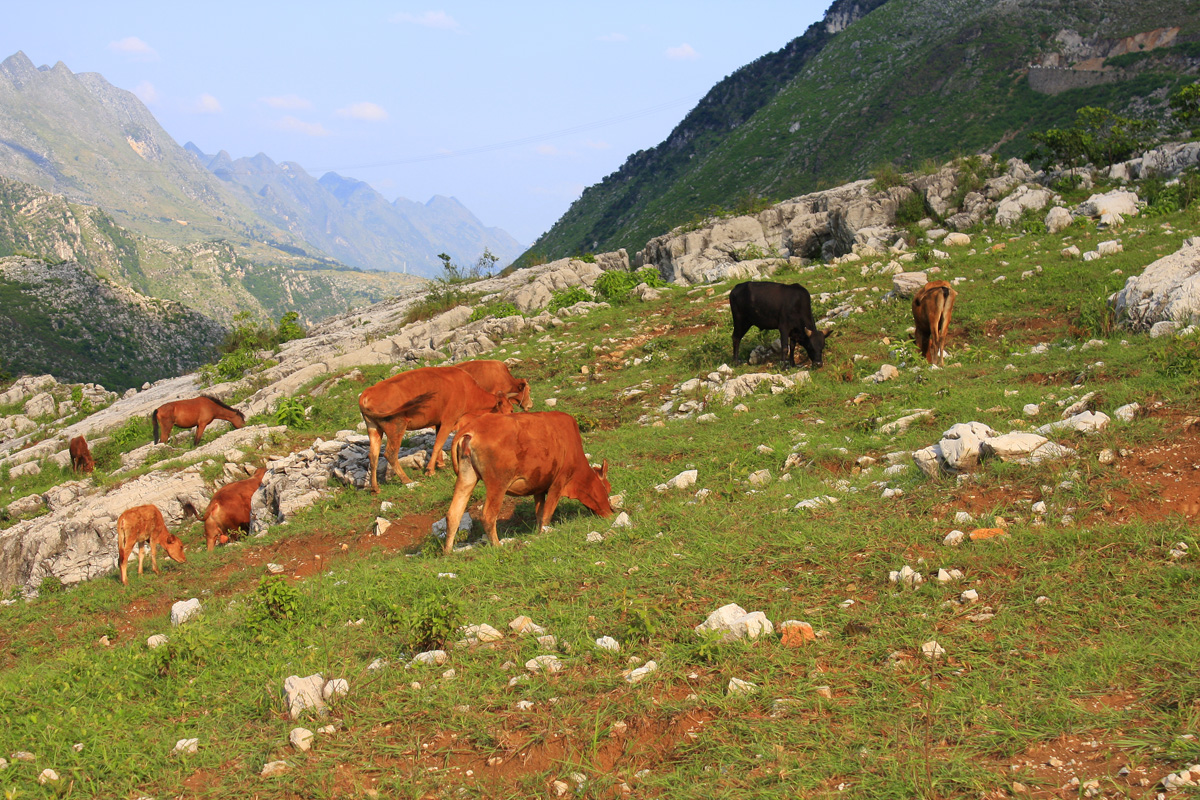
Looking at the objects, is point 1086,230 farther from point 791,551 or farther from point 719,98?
point 719,98

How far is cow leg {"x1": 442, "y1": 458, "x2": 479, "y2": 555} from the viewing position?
8.55 m

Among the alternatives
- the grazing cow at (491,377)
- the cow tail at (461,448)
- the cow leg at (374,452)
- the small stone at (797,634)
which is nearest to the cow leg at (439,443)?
the cow leg at (374,452)

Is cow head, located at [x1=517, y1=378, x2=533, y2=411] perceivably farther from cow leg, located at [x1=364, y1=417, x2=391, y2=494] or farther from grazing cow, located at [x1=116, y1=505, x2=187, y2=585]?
grazing cow, located at [x1=116, y1=505, x2=187, y2=585]

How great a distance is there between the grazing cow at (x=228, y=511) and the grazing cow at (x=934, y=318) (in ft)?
41.4

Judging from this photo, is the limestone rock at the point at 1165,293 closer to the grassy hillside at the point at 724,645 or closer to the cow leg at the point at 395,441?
the grassy hillside at the point at 724,645

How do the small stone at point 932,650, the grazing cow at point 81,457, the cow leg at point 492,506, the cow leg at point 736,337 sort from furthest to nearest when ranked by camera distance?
1. the grazing cow at point 81,457
2. the cow leg at point 736,337
3. the cow leg at point 492,506
4. the small stone at point 932,650

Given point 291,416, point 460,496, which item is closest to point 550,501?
point 460,496

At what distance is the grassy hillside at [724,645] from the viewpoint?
169 inches

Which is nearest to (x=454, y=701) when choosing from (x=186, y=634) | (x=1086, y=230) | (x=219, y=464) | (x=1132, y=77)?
(x=186, y=634)

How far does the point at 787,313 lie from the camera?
15938mm

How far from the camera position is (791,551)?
6879 mm

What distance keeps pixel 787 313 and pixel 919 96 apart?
77.0 metres

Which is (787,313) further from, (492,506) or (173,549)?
(173,549)

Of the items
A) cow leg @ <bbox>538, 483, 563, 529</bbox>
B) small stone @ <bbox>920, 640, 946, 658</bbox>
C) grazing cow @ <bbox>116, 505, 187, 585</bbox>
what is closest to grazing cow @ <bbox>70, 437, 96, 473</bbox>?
grazing cow @ <bbox>116, 505, 187, 585</bbox>
